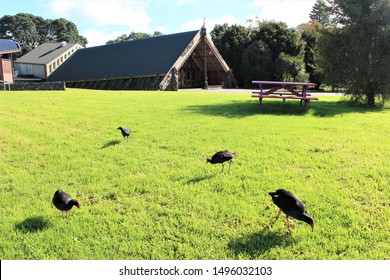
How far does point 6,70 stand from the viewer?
35031 mm

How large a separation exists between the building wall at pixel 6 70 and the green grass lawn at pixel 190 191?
94.0 feet

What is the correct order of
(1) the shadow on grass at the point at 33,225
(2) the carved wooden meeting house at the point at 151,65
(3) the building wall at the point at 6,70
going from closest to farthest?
(1) the shadow on grass at the point at 33,225, (3) the building wall at the point at 6,70, (2) the carved wooden meeting house at the point at 151,65

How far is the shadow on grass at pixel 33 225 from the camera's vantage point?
4137mm

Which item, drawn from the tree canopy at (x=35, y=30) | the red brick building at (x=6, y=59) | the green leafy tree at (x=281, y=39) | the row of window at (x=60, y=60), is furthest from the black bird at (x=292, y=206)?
the tree canopy at (x=35, y=30)

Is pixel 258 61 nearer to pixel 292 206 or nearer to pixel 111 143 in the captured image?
pixel 111 143

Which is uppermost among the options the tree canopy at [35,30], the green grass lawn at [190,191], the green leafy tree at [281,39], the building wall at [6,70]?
the tree canopy at [35,30]

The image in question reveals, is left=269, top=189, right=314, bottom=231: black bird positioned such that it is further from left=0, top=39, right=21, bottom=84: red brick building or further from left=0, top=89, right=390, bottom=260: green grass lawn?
left=0, top=39, right=21, bottom=84: red brick building

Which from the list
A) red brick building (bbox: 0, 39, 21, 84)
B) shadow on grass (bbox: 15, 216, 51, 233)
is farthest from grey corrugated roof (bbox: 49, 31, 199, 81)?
shadow on grass (bbox: 15, 216, 51, 233)

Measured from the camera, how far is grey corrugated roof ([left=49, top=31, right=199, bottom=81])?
36.1m

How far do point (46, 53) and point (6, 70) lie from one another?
17311 millimetres

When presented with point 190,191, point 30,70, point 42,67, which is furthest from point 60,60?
point 190,191

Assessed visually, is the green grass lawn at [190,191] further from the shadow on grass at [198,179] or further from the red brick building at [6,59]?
the red brick building at [6,59]

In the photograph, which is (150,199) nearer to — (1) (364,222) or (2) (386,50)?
(1) (364,222)

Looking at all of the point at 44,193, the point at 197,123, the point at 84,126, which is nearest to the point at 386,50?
the point at 197,123
